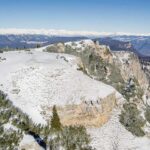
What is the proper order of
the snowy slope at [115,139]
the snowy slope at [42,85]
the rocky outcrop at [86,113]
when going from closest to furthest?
the snowy slope at [115,139]
the rocky outcrop at [86,113]
the snowy slope at [42,85]

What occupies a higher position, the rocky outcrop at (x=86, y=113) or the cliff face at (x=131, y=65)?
the rocky outcrop at (x=86, y=113)

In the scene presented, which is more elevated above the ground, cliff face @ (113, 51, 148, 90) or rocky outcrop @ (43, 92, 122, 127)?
rocky outcrop @ (43, 92, 122, 127)

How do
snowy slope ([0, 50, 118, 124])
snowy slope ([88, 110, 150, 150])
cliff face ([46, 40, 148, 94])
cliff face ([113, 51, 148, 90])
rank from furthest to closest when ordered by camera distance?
1. cliff face ([113, 51, 148, 90])
2. cliff face ([46, 40, 148, 94])
3. snowy slope ([0, 50, 118, 124])
4. snowy slope ([88, 110, 150, 150])

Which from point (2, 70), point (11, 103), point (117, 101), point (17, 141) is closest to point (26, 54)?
point (2, 70)

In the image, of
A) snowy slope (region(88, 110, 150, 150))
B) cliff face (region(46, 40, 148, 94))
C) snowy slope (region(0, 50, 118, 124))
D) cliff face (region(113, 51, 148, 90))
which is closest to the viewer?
snowy slope (region(88, 110, 150, 150))

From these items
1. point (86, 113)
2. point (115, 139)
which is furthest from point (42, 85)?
point (115, 139)

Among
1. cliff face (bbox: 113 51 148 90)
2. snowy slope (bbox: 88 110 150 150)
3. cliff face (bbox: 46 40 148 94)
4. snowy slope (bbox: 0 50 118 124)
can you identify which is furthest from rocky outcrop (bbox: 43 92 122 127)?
cliff face (bbox: 113 51 148 90)

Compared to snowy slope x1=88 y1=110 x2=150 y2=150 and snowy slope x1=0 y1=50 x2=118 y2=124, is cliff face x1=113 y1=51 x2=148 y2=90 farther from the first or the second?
snowy slope x1=88 y1=110 x2=150 y2=150

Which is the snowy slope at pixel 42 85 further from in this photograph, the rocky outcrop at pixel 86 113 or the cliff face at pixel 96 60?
the cliff face at pixel 96 60

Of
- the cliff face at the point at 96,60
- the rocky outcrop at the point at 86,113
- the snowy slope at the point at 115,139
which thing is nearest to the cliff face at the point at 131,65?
the cliff face at the point at 96,60
